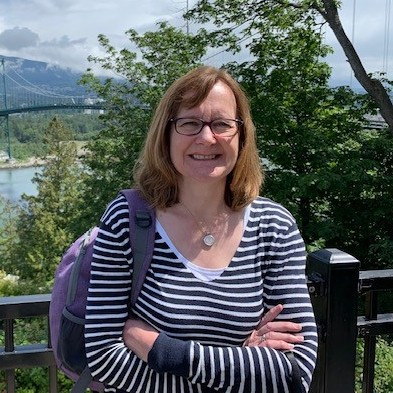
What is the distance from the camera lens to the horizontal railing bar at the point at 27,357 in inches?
63.9

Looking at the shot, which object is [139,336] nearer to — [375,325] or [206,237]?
[206,237]

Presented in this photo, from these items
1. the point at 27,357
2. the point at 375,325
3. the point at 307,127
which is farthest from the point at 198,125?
the point at 307,127

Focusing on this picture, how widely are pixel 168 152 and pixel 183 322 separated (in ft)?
Answer: 1.48

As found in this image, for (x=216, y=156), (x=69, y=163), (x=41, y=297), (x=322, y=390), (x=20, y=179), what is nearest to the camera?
(x=216, y=156)

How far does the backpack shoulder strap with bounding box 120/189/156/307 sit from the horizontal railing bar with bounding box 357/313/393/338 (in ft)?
3.03

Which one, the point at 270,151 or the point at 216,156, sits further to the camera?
the point at 270,151

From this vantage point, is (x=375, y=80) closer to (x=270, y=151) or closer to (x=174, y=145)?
(x=270, y=151)

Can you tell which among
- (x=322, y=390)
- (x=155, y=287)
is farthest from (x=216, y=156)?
(x=322, y=390)

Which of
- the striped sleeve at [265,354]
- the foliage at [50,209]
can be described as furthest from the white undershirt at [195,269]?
the foliage at [50,209]

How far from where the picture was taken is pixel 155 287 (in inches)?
51.4

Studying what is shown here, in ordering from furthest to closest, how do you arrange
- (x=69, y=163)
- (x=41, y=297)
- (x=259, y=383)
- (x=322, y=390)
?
(x=69, y=163) → (x=322, y=390) → (x=41, y=297) → (x=259, y=383)

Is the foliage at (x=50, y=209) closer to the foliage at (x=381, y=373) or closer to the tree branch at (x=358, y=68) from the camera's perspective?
the tree branch at (x=358, y=68)

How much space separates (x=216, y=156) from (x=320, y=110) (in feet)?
36.4

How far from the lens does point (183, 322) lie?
128cm
